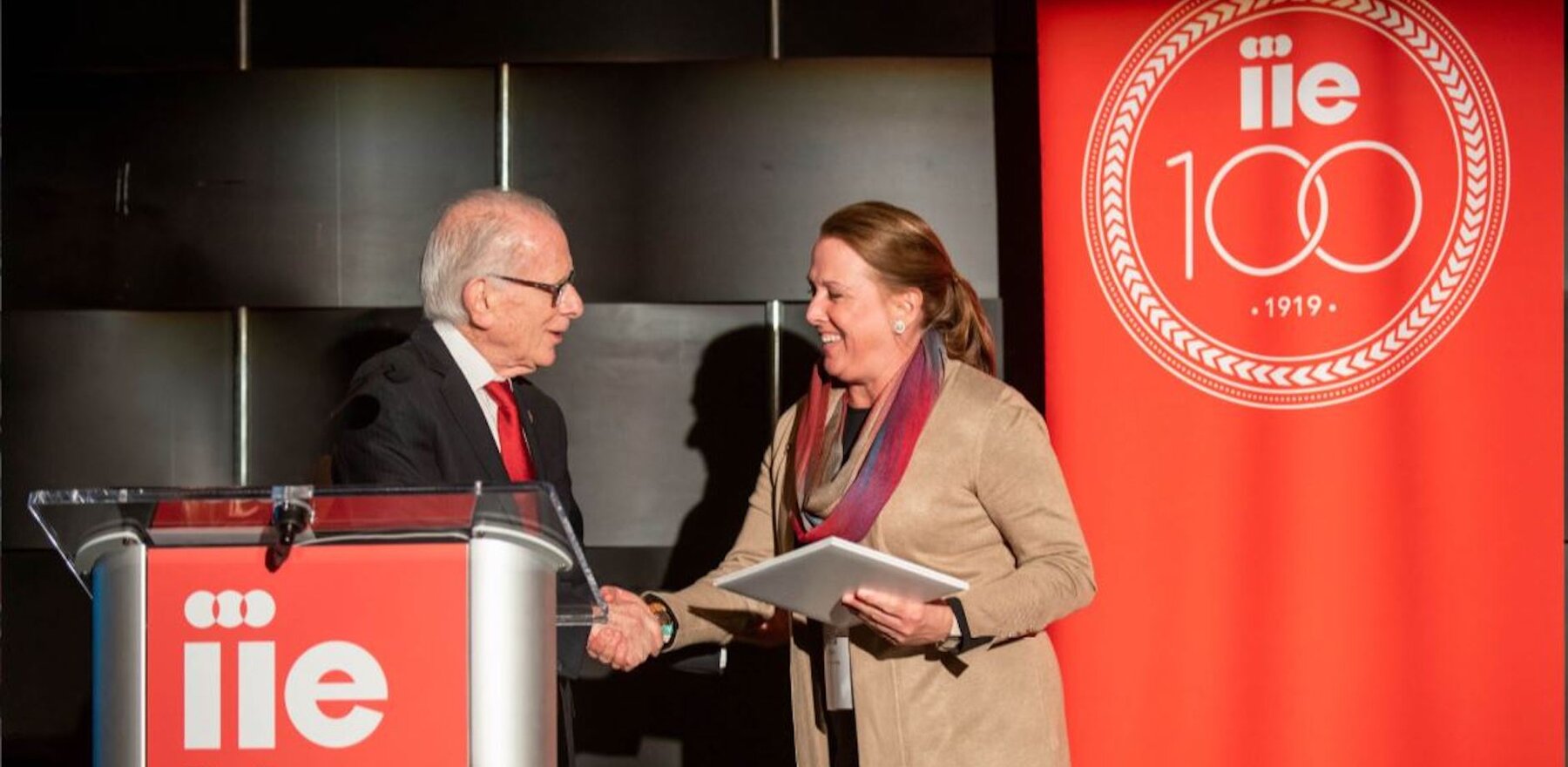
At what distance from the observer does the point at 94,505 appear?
6.13 ft

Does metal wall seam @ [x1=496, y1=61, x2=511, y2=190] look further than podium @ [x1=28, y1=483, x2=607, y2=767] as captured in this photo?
Yes

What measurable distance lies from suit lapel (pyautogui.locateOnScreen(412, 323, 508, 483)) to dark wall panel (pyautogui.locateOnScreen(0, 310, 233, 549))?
1421 millimetres

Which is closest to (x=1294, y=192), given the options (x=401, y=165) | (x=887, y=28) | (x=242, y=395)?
(x=887, y=28)

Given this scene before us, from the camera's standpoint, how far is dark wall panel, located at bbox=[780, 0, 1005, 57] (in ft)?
12.8

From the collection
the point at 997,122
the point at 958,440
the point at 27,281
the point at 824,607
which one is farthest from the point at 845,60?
the point at 27,281

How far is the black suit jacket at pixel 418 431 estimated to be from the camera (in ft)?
8.86

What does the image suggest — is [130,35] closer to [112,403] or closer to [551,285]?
[112,403]

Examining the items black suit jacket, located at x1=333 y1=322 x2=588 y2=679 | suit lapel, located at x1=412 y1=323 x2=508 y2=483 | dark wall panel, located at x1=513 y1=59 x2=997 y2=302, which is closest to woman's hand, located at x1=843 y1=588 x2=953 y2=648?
black suit jacket, located at x1=333 y1=322 x2=588 y2=679

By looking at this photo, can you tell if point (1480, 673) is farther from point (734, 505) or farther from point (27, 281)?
point (27, 281)

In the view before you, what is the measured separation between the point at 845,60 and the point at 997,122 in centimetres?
40

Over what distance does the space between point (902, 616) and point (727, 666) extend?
4.97 feet

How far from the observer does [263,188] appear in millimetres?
4031

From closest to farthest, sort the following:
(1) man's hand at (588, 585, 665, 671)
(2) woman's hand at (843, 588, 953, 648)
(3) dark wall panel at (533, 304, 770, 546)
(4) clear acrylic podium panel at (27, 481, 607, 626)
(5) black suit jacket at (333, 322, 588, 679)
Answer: (4) clear acrylic podium panel at (27, 481, 607, 626) → (2) woman's hand at (843, 588, 953, 648) → (5) black suit jacket at (333, 322, 588, 679) → (1) man's hand at (588, 585, 665, 671) → (3) dark wall panel at (533, 304, 770, 546)

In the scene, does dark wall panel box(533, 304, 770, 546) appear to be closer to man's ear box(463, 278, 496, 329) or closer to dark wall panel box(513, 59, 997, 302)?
dark wall panel box(513, 59, 997, 302)
